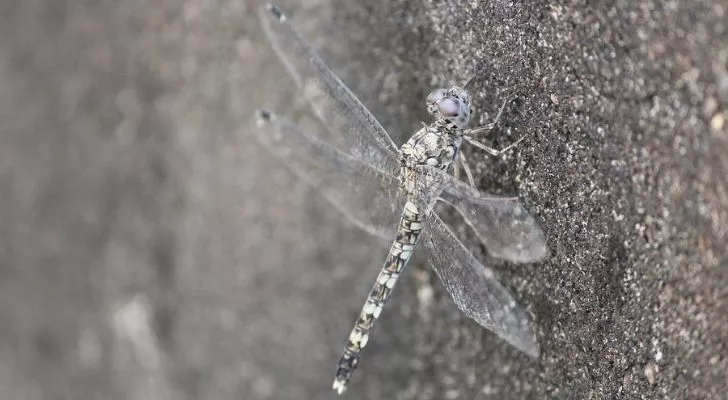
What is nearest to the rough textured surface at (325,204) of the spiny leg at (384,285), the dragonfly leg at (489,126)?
the dragonfly leg at (489,126)

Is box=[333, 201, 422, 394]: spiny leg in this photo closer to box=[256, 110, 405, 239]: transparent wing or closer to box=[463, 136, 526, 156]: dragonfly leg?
box=[256, 110, 405, 239]: transparent wing

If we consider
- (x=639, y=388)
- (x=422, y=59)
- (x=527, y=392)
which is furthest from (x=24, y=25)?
(x=639, y=388)

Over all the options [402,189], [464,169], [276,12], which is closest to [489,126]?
[464,169]

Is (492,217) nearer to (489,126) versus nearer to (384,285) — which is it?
(489,126)

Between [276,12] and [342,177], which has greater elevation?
[276,12]

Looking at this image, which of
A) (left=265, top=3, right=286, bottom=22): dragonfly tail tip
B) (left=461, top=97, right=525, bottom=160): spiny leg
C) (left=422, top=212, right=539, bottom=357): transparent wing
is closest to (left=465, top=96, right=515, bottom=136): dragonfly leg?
(left=461, top=97, right=525, bottom=160): spiny leg

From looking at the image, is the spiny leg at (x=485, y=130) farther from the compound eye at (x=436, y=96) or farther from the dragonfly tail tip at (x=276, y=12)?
the dragonfly tail tip at (x=276, y=12)
